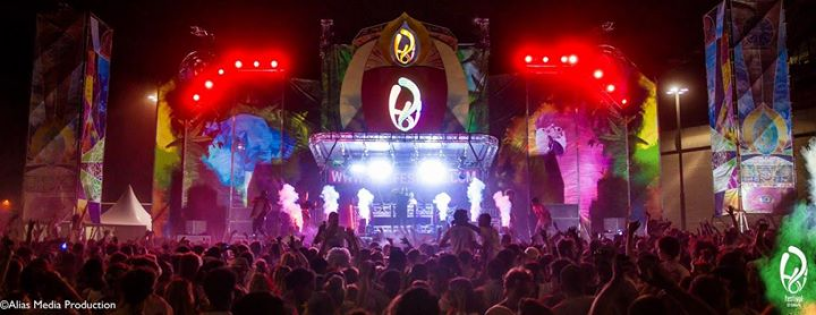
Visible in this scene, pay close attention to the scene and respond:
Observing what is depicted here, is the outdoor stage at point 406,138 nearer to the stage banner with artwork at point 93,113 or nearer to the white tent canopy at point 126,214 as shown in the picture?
the white tent canopy at point 126,214

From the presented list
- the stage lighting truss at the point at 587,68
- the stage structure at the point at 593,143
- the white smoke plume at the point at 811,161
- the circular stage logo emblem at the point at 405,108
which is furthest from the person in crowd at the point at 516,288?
the white smoke plume at the point at 811,161

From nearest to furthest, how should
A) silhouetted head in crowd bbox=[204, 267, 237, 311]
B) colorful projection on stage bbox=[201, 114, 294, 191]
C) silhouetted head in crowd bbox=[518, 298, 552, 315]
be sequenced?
silhouetted head in crowd bbox=[518, 298, 552, 315], silhouetted head in crowd bbox=[204, 267, 237, 311], colorful projection on stage bbox=[201, 114, 294, 191]

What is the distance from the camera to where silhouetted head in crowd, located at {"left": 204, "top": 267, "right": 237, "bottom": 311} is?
421 centimetres

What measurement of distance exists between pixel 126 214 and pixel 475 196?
13373mm

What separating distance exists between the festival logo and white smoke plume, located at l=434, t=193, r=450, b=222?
19807mm

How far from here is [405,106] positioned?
25625 mm

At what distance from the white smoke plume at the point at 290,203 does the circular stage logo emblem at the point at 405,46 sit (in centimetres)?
705

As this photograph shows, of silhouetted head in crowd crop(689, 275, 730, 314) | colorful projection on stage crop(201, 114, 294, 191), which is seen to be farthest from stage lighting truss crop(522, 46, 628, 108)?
silhouetted head in crowd crop(689, 275, 730, 314)

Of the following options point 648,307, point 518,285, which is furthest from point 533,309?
point 518,285

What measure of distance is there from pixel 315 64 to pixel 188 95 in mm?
6810

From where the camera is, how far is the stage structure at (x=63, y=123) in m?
17.6

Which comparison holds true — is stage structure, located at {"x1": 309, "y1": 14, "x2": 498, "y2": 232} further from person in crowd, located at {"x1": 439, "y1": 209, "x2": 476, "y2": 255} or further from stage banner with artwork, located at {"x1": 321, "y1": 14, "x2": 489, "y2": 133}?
person in crowd, located at {"x1": 439, "y1": 209, "x2": 476, "y2": 255}

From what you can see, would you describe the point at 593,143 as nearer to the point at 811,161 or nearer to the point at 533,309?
the point at 811,161

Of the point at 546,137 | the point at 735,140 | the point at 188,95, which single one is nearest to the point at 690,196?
the point at 546,137
